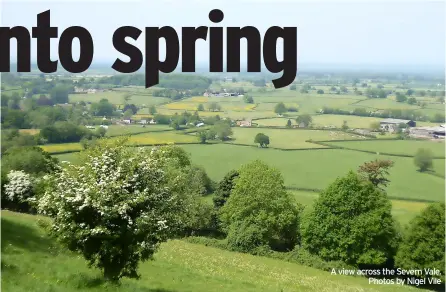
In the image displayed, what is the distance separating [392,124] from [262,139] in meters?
33.5

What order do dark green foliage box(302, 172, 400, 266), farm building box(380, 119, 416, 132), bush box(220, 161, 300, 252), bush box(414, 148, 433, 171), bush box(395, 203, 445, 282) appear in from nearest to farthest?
bush box(395, 203, 445, 282) < dark green foliage box(302, 172, 400, 266) < bush box(220, 161, 300, 252) < bush box(414, 148, 433, 171) < farm building box(380, 119, 416, 132)

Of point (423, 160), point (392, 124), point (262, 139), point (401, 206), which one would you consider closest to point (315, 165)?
point (262, 139)

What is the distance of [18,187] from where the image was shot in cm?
4044

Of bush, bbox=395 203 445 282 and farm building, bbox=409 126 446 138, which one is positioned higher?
farm building, bbox=409 126 446 138

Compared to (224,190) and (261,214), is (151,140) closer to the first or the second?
(224,190)

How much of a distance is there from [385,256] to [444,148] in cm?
5173

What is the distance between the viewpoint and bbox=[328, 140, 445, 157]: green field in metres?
77.2

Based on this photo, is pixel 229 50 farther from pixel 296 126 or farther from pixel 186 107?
pixel 186 107

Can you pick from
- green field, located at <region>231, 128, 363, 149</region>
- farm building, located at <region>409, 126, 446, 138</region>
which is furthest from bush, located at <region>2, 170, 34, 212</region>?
farm building, located at <region>409, 126, 446, 138</region>

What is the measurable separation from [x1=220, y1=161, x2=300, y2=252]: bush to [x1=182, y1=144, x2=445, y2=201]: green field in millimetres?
20962

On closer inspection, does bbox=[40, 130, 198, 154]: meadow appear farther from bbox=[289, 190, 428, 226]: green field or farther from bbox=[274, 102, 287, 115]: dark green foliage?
bbox=[274, 102, 287, 115]: dark green foliage

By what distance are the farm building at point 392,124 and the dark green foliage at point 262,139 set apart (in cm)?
2751

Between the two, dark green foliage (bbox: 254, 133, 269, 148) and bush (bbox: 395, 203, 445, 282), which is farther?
dark green foliage (bbox: 254, 133, 269, 148)

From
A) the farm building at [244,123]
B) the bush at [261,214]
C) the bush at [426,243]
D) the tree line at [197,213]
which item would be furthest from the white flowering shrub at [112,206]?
the farm building at [244,123]
